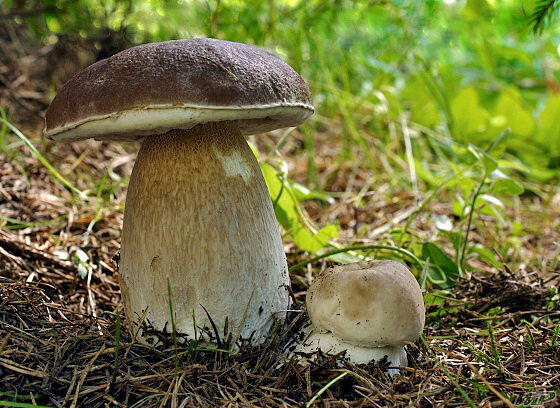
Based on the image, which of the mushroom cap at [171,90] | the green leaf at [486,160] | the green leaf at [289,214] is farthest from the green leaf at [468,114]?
the mushroom cap at [171,90]

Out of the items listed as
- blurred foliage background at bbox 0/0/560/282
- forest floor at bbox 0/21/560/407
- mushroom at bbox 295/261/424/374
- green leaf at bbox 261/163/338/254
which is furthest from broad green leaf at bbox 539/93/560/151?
mushroom at bbox 295/261/424/374

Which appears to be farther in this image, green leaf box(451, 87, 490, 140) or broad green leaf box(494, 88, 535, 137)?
broad green leaf box(494, 88, 535, 137)

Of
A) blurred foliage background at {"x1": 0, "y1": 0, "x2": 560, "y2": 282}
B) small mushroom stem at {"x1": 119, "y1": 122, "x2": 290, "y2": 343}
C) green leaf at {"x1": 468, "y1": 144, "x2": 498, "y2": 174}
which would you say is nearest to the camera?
small mushroom stem at {"x1": 119, "y1": 122, "x2": 290, "y2": 343}

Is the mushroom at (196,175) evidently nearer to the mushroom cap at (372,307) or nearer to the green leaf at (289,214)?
the mushroom cap at (372,307)

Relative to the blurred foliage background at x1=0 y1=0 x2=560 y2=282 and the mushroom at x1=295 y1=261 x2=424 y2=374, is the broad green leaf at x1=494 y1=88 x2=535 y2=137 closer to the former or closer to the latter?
the blurred foliage background at x1=0 y1=0 x2=560 y2=282

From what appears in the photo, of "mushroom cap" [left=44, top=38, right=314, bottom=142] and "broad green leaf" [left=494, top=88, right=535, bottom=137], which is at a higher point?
"mushroom cap" [left=44, top=38, right=314, bottom=142]

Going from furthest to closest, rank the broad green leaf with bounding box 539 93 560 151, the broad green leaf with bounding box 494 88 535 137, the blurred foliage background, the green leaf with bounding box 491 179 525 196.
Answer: the broad green leaf with bounding box 494 88 535 137 → the broad green leaf with bounding box 539 93 560 151 → the blurred foliage background → the green leaf with bounding box 491 179 525 196

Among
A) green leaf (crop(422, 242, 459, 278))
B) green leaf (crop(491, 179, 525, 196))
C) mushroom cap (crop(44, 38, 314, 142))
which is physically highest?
mushroom cap (crop(44, 38, 314, 142))
